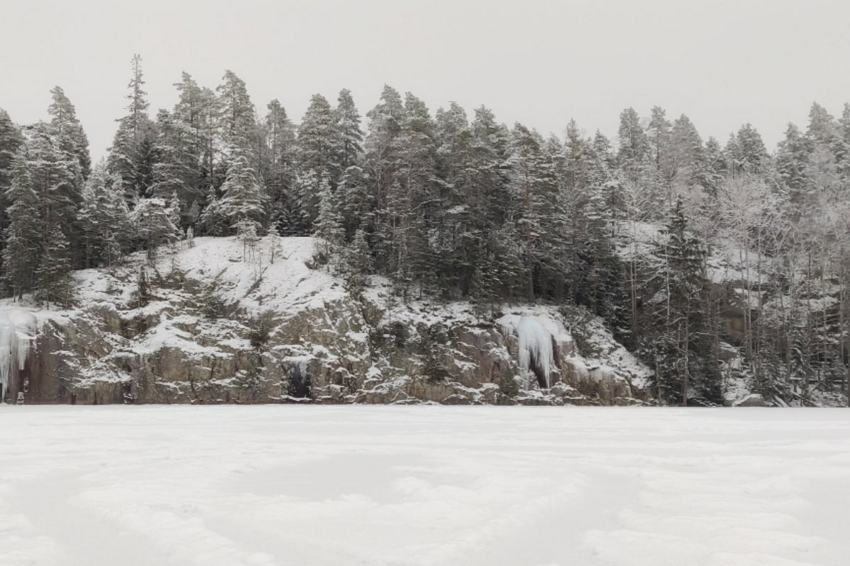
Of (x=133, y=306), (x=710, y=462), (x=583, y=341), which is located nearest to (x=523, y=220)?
(x=583, y=341)

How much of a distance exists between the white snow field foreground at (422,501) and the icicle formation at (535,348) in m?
16.8

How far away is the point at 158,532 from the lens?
3.97 m

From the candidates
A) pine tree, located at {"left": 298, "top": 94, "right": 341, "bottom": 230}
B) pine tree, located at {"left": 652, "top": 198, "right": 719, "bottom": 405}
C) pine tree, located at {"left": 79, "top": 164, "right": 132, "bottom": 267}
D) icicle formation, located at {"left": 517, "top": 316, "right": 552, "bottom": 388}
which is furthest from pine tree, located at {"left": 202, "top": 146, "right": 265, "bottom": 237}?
pine tree, located at {"left": 652, "top": 198, "right": 719, "bottom": 405}

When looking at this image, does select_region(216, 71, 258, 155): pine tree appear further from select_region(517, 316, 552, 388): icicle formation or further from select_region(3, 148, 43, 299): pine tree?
select_region(517, 316, 552, 388): icicle formation

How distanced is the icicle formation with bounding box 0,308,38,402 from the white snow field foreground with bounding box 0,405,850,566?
1670 centimetres

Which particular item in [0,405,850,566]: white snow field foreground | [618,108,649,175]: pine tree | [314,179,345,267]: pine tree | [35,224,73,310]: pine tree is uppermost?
[618,108,649,175]: pine tree

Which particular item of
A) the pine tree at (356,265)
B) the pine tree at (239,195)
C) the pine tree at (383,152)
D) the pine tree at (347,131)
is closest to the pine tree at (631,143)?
the pine tree at (383,152)

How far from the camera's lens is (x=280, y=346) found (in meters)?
25.2

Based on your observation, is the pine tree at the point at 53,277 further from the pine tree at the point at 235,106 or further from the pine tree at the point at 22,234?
the pine tree at the point at 235,106

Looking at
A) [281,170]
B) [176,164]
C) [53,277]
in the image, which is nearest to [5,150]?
[176,164]

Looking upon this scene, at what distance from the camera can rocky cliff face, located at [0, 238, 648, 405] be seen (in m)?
23.9

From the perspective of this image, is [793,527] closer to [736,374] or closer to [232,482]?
[232,482]

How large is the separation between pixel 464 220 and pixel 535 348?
8.76m

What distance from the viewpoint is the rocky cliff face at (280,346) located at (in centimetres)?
2392
